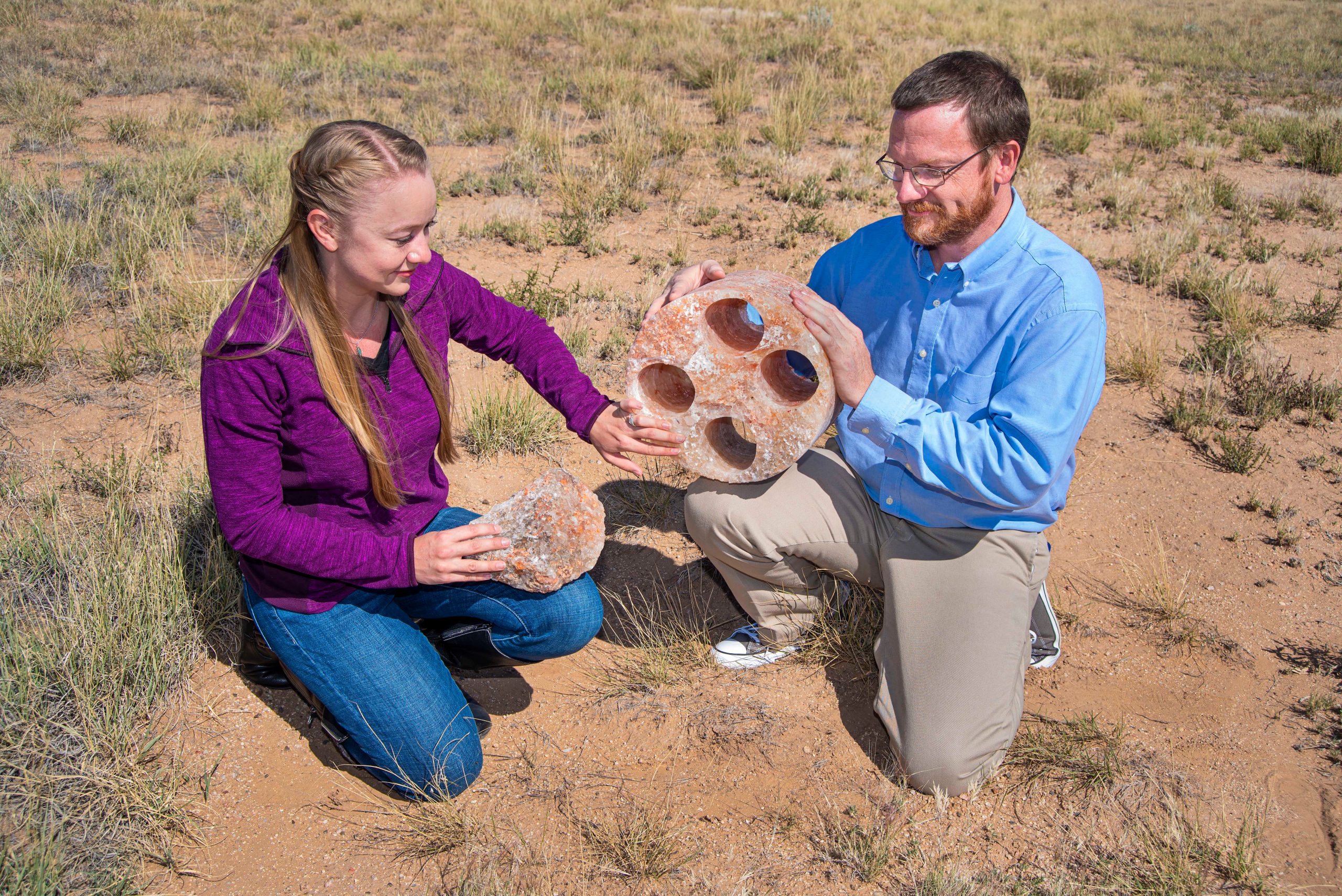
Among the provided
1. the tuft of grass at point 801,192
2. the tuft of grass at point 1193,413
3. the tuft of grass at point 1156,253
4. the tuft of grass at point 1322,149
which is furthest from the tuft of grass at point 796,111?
the tuft of grass at point 1322,149

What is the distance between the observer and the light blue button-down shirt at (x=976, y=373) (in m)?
2.34

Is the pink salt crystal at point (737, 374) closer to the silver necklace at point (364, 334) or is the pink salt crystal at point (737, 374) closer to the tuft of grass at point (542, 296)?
→ the silver necklace at point (364, 334)

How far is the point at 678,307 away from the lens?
2613 mm

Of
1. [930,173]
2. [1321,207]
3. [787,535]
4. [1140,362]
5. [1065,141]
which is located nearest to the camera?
[930,173]

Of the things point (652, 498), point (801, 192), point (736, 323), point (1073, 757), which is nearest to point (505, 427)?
point (652, 498)

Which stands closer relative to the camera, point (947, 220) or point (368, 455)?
point (368, 455)

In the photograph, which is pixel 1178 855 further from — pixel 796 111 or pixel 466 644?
pixel 796 111

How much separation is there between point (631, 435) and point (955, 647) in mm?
1124

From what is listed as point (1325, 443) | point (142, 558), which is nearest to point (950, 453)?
point (142, 558)

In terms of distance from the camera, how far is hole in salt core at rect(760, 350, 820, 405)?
8.84 feet

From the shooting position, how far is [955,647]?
2578 millimetres

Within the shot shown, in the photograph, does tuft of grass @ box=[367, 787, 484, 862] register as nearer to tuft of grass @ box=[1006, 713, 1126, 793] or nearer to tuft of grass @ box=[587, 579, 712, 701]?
tuft of grass @ box=[587, 579, 712, 701]

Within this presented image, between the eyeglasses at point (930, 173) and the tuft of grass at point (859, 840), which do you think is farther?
the eyeglasses at point (930, 173)

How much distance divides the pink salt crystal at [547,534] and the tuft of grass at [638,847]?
2.21 ft
